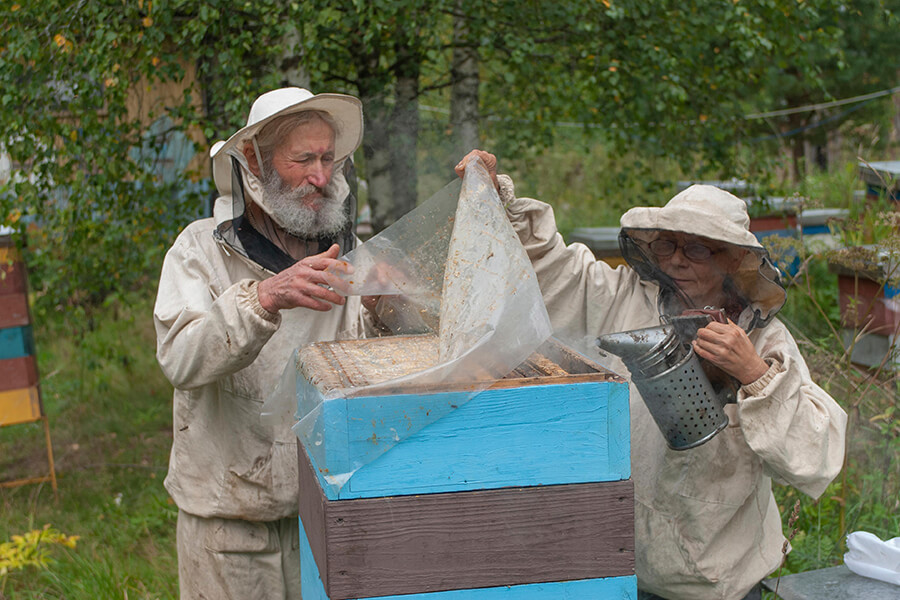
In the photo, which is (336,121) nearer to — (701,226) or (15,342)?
(701,226)

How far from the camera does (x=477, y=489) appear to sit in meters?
1.56

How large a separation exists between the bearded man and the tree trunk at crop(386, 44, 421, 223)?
2.09 metres

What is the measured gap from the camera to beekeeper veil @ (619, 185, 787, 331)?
214cm

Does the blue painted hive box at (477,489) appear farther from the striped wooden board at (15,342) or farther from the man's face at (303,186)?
the striped wooden board at (15,342)

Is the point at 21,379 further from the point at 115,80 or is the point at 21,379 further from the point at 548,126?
the point at 548,126

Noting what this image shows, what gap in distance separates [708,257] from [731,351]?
39 centimetres

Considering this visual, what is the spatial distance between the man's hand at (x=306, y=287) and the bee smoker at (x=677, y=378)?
0.67 meters

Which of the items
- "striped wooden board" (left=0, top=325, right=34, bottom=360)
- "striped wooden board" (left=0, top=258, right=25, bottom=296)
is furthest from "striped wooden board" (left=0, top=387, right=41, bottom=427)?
"striped wooden board" (left=0, top=258, right=25, bottom=296)

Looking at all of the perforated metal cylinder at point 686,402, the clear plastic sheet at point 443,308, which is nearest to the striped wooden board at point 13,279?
the clear plastic sheet at point 443,308

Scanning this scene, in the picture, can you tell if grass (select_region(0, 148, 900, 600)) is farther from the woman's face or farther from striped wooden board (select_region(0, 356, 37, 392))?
the woman's face

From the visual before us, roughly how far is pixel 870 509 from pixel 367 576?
2.68 meters

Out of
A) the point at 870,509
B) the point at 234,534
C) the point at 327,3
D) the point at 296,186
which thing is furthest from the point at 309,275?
the point at 870,509

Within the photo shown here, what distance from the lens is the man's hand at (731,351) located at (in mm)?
1932

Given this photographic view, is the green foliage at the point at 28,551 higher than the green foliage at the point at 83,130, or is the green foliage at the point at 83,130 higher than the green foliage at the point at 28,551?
the green foliage at the point at 83,130
